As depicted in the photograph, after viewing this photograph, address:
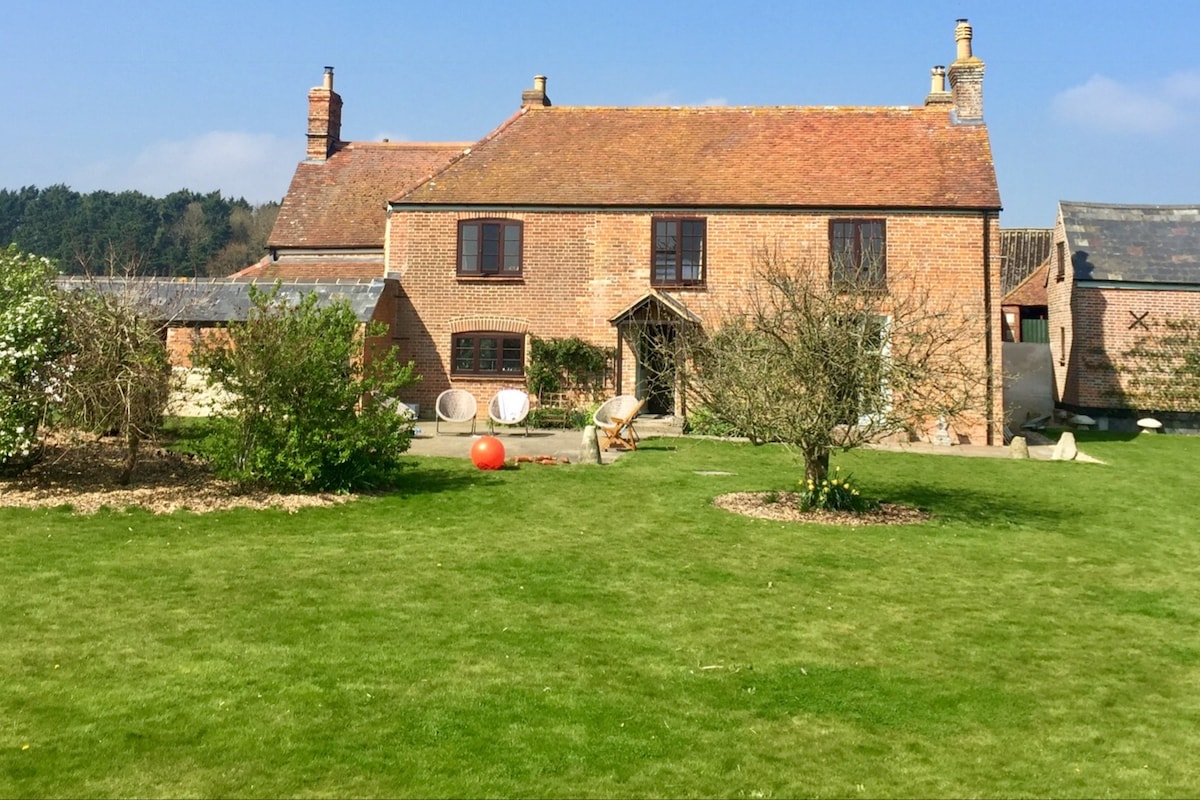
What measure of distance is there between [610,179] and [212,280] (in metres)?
10.8

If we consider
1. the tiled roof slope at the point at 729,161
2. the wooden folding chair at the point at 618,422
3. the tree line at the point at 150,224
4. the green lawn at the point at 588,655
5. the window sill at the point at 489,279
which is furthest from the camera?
the tree line at the point at 150,224

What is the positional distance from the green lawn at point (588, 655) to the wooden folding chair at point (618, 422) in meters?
5.95

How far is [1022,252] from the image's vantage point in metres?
39.3

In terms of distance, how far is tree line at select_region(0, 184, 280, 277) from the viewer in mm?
78062

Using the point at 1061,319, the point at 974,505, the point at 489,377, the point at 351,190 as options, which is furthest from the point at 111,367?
A: the point at 1061,319

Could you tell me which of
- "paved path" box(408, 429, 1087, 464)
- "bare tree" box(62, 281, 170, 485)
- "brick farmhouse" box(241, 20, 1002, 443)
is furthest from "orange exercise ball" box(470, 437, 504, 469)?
"brick farmhouse" box(241, 20, 1002, 443)

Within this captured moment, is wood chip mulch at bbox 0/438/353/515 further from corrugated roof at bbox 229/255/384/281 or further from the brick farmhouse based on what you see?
corrugated roof at bbox 229/255/384/281

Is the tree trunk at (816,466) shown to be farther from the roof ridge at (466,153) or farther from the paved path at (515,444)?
the roof ridge at (466,153)

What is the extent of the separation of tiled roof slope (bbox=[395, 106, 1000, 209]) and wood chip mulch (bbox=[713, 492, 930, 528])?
11.5 m

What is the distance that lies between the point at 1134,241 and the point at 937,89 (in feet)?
30.5

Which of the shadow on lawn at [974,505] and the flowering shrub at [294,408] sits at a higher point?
the flowering shrub at [294,408]

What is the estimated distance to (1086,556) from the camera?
10.0 m

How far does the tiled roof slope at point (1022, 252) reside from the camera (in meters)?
38.7

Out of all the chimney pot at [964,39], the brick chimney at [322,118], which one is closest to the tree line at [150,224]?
the brick chimney at [322,118]
